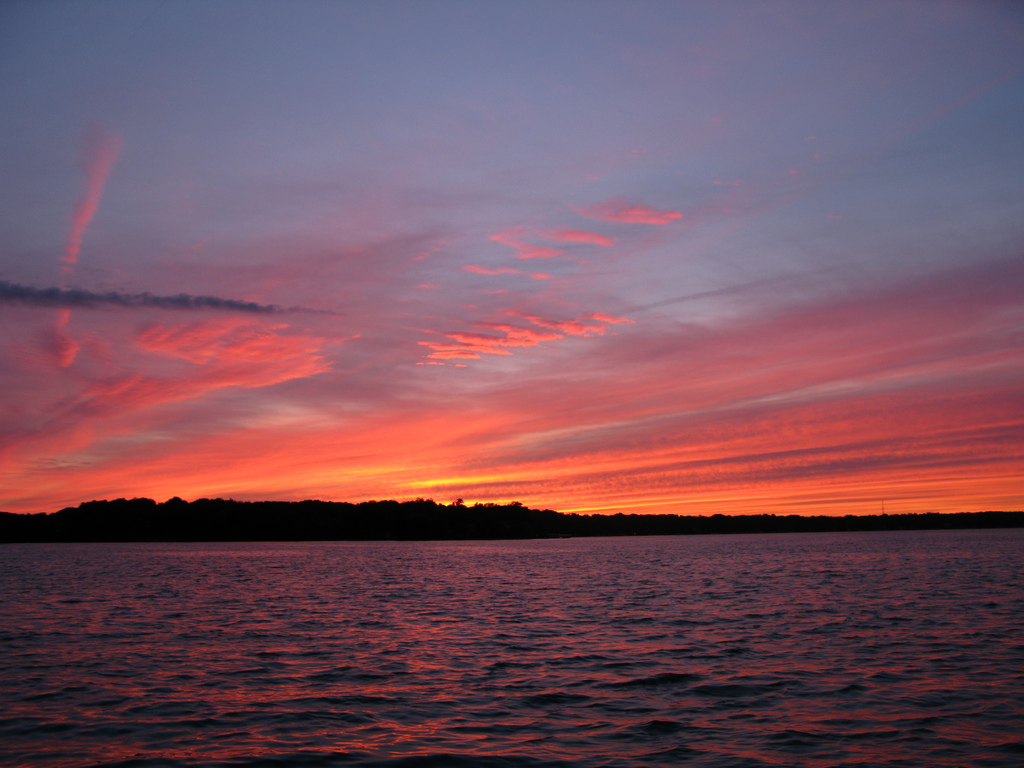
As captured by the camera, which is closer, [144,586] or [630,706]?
[630,706]

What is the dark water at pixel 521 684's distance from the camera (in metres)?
16.0

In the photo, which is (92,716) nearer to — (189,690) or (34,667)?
(189,690)

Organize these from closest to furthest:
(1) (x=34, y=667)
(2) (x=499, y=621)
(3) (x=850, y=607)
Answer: (1) (x=34, y=667)
(2) (x=499, y=621)
(3) (x=850, y=607)

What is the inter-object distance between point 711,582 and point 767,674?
143ft

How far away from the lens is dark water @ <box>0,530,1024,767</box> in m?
16.0

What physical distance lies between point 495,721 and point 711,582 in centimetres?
5107

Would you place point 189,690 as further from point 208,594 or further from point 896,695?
point 208,594

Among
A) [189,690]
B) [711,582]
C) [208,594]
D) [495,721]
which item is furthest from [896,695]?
[208,594]

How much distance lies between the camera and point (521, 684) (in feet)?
73.0

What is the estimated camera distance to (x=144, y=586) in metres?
65.4

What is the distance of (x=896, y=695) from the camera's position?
800 inches

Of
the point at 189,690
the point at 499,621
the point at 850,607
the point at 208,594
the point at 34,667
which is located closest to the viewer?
the point at 189,690

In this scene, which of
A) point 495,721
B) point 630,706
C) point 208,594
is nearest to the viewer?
point 495,721

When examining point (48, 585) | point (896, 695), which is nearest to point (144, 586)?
point (48, 585)
